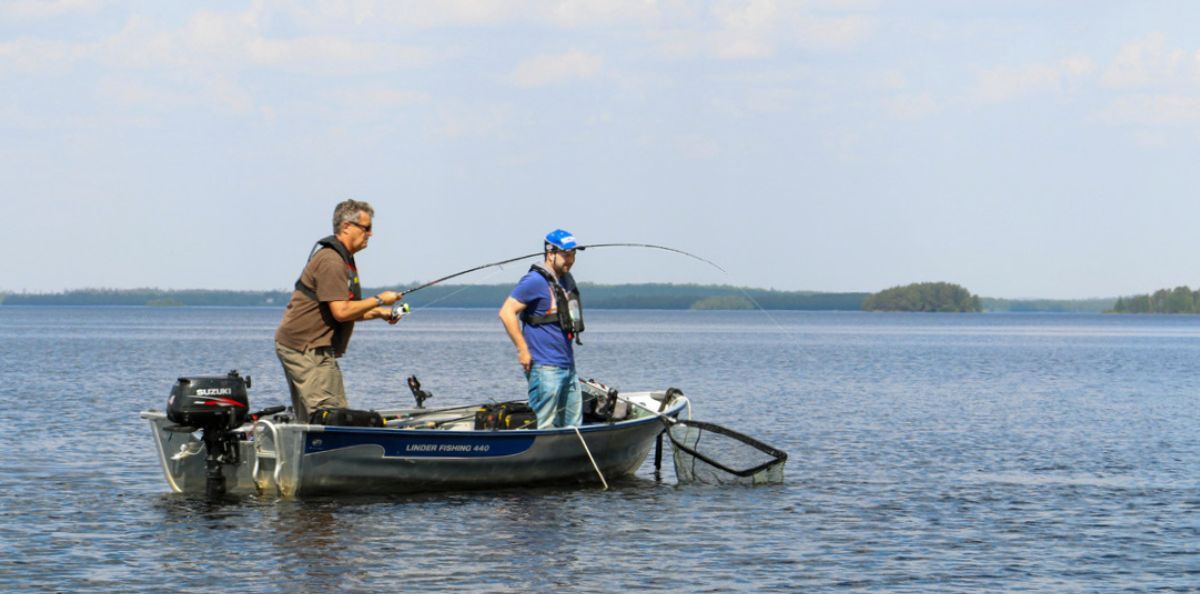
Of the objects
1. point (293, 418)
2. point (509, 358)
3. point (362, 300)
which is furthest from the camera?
point (509, 358)

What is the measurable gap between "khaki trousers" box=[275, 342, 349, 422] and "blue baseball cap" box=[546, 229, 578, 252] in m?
2.17

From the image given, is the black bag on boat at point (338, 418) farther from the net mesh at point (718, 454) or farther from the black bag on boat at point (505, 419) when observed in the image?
the net mesh at point (718, 454)

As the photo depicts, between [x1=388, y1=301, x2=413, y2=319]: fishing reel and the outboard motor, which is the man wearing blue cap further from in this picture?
the outboard motor

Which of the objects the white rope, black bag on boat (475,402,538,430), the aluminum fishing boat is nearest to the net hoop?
the aluminum fishing boat

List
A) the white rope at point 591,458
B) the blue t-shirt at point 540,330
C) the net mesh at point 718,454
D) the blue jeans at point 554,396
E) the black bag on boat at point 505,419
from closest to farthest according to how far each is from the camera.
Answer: the blue t-shirt at point 540,330
the blue jeans at point 554,396
the white rope at point 591,458
the black bag on boat at point 505,419
the net mesh at point 718,454

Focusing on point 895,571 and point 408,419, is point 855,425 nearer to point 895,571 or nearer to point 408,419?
point 408,419

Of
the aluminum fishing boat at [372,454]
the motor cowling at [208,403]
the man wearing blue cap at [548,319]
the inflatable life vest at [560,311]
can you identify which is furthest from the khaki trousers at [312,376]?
the inflatable life vest at [560,311]

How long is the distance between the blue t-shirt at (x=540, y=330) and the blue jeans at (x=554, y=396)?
0.32 ft

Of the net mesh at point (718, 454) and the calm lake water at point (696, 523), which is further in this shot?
the net mesh at point (718, 454)

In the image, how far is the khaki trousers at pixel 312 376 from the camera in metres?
12.6

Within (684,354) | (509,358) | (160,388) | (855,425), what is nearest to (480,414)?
(855,425)

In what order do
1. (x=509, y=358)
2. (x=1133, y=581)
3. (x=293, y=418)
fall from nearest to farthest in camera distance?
(x=1133, y=581), (x=293, y=418), (x=509, y=358)

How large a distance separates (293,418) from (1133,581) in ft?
23.3

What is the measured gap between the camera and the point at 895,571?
35.6 feet
